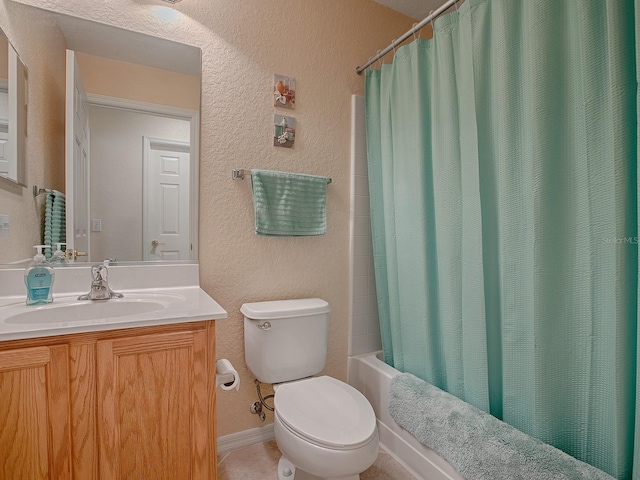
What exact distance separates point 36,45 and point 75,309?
1037 millimetres

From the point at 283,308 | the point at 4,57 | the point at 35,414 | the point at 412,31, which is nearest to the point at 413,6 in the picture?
the point at 412,31

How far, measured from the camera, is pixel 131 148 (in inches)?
58.9

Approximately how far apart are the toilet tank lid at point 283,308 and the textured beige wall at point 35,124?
88cm

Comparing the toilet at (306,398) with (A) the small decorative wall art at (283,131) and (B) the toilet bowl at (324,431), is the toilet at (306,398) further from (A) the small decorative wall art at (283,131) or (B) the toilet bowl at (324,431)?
(A) the small decorative wall art at (283,131)

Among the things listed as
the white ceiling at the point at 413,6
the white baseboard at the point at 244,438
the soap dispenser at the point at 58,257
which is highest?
the white ceiling at the point at 413,6

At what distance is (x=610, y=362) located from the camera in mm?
950

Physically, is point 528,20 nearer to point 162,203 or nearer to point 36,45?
point 162,203

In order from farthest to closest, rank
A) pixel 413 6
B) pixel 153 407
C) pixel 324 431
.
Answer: pixel 413 6, pixel 324 431, pixel 153 407

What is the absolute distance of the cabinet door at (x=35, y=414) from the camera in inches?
35.1

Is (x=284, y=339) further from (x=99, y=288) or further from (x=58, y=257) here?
(x=58, y=257)

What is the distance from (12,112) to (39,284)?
66 centimetres

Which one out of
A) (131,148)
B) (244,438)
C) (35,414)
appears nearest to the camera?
(35,414)

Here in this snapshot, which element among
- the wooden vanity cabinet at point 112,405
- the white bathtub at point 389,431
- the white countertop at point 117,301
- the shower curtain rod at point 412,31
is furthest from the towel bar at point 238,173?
the white bathtub at point 389,431

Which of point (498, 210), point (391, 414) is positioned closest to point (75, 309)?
point (391, 414)
